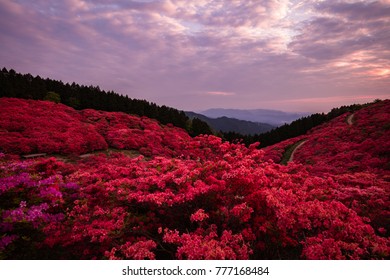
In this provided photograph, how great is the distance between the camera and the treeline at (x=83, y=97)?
37281 millimetres

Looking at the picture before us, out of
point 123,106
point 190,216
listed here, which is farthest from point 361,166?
point 123,106

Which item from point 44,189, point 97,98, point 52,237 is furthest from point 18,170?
point 97,98

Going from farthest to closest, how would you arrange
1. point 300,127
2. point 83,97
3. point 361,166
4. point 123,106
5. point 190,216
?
point 300,127 → point 123,106 → point 83,97 → point 361,166 → point 190,216

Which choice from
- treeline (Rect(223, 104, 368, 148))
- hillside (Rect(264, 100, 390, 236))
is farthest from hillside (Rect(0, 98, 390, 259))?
treeline (Rect(223, 104, 368, 148))

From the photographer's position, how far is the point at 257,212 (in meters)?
7.30

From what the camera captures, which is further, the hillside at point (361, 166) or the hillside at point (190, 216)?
the hillside at point (361, 166)

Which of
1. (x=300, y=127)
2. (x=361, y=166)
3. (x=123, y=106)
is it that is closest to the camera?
(x=361, y=166)

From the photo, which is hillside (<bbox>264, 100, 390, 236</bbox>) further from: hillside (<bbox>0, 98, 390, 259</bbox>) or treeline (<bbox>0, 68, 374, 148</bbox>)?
treeline (<bbox>0, 68, 374, 148</bbox>)

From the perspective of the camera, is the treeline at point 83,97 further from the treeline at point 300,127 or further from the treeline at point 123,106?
the treeline at point 300,127

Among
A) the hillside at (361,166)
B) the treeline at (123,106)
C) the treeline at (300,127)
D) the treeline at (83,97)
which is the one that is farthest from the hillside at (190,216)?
the treeline at (300,127)

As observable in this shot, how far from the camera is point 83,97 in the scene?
162ft

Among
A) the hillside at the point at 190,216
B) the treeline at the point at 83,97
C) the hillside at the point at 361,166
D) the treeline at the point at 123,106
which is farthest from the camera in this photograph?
the treeline at the point at 123,106

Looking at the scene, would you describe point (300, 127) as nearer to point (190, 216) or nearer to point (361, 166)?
point (361, 166)
